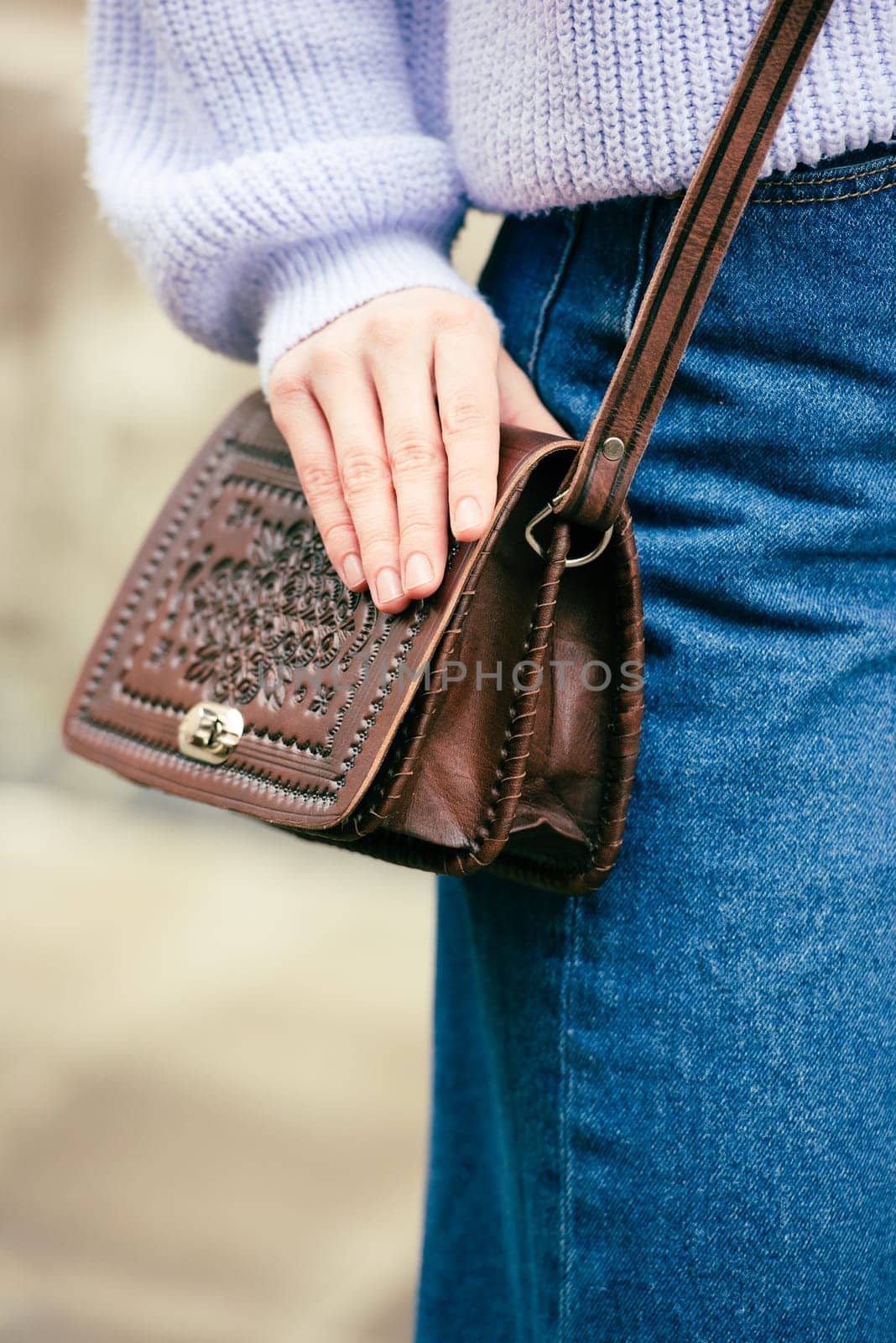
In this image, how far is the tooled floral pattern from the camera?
0.63 meters

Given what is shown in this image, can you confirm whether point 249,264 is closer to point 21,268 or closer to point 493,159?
point 493,159

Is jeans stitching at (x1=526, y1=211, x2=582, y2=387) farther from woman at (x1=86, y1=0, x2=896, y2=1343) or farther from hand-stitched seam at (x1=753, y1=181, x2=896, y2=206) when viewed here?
hand-stitched seam at (x1=753, y1=181, x2=896, y2=206)

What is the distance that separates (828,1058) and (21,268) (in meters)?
2.24

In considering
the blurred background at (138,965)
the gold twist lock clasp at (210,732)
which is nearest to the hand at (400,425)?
the gold twist lock clasp at (210,732)

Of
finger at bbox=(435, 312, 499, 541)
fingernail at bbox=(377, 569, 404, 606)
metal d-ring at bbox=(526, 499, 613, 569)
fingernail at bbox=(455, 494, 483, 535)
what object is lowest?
fingernail at bbox=(377, 569, 404, 606)

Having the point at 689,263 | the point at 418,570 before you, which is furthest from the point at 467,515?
the point at 689,263

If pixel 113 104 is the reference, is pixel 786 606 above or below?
below

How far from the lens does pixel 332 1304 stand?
144 cm

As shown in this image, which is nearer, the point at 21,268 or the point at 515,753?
the point at 515,753

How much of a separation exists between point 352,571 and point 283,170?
0.82 feet

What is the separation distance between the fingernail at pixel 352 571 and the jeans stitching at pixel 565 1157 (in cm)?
22

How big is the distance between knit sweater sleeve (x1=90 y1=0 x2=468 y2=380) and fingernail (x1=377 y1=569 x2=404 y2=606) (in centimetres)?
18

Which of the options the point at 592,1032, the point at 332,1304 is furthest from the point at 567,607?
the point at 332,1304

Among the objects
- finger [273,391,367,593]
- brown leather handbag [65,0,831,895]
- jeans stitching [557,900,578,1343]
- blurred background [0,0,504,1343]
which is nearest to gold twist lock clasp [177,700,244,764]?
brown leather handbag [65,0,831,895]
